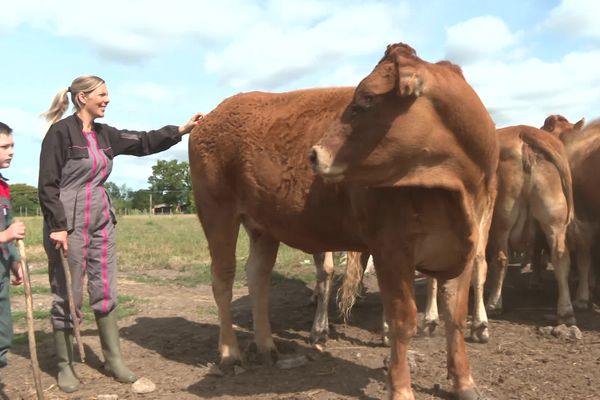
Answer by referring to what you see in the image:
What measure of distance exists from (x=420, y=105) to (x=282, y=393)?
2399 millimetres

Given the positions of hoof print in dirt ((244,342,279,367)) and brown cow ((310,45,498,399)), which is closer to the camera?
brown cow ((310,45,498,399))

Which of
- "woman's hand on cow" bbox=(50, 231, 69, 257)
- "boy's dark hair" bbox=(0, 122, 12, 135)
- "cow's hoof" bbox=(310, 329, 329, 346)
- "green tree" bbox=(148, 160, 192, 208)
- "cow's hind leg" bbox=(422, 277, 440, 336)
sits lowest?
"cow's hoof" bbox=(310, 329, 329, 346)

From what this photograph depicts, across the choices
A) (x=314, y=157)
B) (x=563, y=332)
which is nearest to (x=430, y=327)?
(x=563, y=332)

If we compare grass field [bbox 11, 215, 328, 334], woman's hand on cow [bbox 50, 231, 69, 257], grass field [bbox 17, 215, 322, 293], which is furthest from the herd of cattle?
grass field [bbox 17, 215, 322, 293]

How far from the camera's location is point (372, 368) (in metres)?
4.82

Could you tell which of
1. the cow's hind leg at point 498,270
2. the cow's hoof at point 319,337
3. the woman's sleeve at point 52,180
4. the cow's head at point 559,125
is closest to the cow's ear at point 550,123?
the cow's head at point 559,125

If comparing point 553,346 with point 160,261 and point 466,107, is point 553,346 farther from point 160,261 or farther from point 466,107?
point 160,261

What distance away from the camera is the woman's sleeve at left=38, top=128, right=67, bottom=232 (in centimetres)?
423

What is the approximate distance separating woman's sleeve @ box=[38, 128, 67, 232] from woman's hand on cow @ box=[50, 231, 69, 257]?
33 mm

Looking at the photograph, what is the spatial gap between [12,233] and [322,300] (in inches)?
127

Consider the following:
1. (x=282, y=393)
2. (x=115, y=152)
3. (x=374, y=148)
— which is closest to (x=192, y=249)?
(x=115, y=152)

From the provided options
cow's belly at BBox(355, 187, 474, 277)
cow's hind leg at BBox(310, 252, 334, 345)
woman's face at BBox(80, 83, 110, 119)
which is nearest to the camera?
cow's belly at BBox(355, 187, 474, 277)

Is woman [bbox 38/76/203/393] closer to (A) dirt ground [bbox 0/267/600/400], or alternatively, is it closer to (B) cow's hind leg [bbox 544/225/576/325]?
(A) dirt ground [bbox 0/267/600/400]

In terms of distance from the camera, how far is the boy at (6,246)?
382 centimetres
